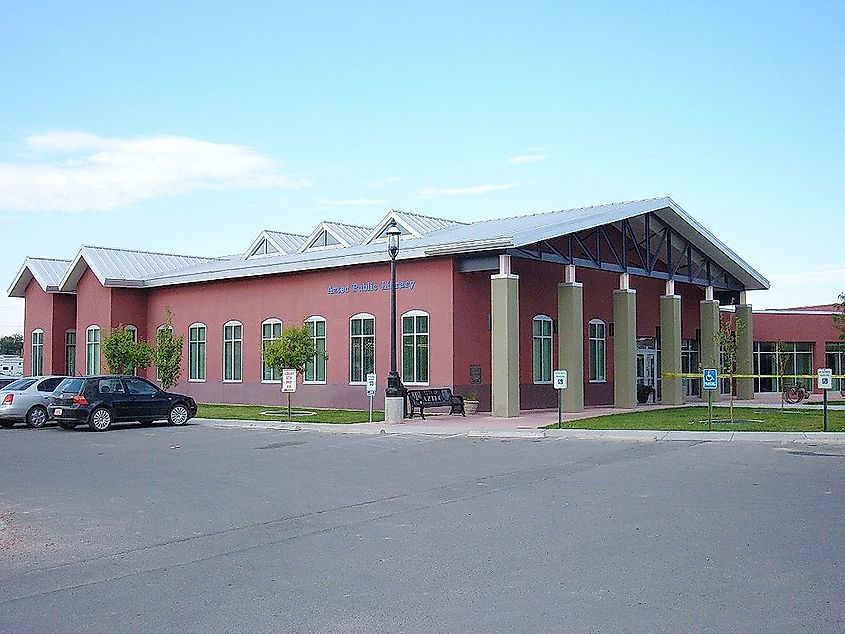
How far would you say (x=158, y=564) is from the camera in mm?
8984

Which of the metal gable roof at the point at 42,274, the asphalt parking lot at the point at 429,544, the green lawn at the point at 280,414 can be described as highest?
the metal gable roof at the point at 42,274

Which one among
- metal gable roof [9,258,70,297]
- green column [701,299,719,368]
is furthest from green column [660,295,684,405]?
metal gable roof [9,258,70,297]

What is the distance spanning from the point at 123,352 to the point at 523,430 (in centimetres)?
1838

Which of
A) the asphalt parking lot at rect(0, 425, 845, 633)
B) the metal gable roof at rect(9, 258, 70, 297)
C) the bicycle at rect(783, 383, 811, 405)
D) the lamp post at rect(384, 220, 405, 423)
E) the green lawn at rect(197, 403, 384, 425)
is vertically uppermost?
the metal gable roof at rect(9, 258, 70, 297)

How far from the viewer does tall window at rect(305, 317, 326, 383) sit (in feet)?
112

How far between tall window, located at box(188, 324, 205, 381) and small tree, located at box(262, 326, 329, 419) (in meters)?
9.64

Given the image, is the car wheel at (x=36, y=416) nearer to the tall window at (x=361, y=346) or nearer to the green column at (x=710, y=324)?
the tall window at (x=361, y=346)

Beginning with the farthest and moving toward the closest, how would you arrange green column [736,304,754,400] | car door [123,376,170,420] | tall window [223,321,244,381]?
green column [736,304,754,400]
tall window [223,321,244,381]
car door [123,376,170,420]

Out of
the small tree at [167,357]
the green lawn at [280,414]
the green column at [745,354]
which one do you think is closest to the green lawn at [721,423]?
the green lawn at [280,414]

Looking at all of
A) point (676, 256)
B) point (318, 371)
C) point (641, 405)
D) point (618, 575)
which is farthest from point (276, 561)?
point (676, 256)

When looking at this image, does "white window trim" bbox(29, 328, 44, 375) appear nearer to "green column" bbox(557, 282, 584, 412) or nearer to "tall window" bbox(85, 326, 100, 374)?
"tall window" bbox(85, 326, 100, 374)

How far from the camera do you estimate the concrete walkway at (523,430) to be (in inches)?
819

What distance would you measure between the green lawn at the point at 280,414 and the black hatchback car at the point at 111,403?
2.33 metres

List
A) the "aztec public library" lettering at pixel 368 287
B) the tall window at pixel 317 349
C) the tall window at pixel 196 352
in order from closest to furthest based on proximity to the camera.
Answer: the "aztec public library" lettering at pixel 368 287
the tall window at pixel 317 349
the tall window at pixel 196 352
